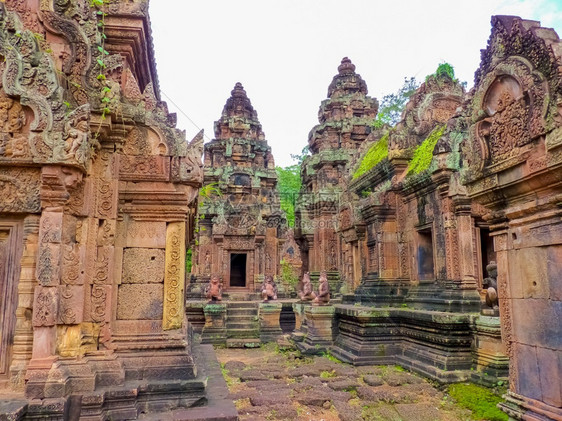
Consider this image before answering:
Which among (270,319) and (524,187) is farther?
(270,319)

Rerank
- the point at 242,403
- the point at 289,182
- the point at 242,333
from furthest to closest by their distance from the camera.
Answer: the point at 289,182 < the point at 242,333 < the point at 242,403

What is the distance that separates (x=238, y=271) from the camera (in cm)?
2244

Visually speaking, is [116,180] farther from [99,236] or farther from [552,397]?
[552,397]

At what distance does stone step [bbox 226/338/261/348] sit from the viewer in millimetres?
13492

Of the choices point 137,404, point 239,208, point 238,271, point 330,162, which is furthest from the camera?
point 330,162

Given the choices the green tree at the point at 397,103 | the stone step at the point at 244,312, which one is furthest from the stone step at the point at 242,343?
the green tree at the point at 397,103

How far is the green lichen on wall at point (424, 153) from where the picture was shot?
1023 cm

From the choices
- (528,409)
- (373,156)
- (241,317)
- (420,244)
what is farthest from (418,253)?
(528,409)

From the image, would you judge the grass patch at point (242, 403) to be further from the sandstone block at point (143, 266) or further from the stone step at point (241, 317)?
the stone step at point (241, 317)

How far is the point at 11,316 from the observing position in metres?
4.18

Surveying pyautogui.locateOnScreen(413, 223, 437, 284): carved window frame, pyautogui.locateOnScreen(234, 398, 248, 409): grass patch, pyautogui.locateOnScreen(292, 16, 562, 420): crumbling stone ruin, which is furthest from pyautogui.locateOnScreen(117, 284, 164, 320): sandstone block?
pyautogui.locateOnScreen(413, 223, 437, 284): carved window frame

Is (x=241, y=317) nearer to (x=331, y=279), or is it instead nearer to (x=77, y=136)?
(x=331, y=279)

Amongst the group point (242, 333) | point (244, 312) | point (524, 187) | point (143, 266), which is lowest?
point (242, 333)

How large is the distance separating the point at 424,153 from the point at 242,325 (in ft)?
26.4
